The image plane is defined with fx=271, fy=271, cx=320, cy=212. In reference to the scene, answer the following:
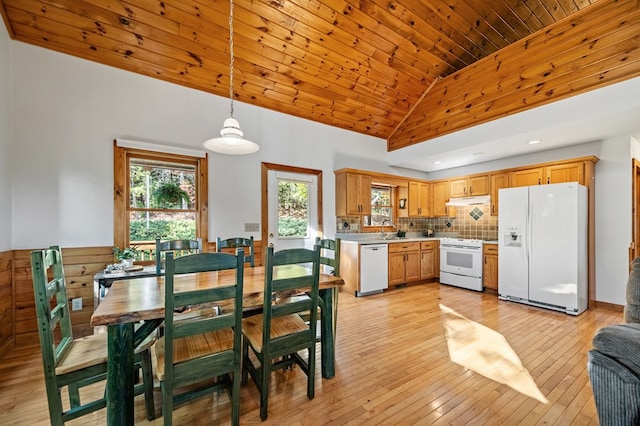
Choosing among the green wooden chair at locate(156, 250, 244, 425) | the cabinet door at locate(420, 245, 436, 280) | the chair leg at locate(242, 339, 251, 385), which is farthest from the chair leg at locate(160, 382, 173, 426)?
the cabinet door at locate(420, 245, 436, 280)

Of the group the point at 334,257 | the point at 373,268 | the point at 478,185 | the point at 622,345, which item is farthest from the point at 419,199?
the point at 622,345

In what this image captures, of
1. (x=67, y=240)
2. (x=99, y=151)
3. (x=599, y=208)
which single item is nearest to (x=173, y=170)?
(x=99, y=151)

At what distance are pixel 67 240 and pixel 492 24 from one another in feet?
19.7

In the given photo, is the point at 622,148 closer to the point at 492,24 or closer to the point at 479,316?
the point at 492,24

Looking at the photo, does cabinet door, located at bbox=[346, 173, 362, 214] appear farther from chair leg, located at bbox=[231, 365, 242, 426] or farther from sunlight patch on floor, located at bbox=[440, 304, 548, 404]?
chair leg, located at bbox=[231, 365, 242, 426]

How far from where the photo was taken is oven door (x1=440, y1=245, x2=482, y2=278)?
475 cm

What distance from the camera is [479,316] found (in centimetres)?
351

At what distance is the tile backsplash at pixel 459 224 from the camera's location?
5168 mm

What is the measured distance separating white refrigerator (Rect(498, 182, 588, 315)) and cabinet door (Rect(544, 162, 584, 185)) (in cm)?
28

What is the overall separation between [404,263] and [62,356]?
464 cm

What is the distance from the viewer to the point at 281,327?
6.47 feet

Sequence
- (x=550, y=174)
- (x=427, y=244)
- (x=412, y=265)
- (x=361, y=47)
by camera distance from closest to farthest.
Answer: (x=361, y=47) → (x=550, y=174) → (x=412, y=265) → (x=427, y=244)

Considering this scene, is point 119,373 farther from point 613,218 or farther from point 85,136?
point 613,218

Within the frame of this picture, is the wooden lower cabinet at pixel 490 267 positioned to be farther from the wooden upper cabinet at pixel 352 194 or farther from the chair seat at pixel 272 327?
the chair seat at pixel 272 327
